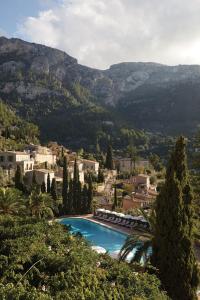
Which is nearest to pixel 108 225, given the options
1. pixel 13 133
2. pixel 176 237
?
pixel 176 237

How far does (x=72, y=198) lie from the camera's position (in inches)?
1746

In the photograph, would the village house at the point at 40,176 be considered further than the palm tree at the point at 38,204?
Yes

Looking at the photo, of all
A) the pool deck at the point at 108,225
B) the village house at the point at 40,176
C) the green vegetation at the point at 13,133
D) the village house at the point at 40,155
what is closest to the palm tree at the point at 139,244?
the pool deck at the point at 108,225

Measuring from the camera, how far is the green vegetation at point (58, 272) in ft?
30.6

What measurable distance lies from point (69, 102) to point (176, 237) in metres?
121

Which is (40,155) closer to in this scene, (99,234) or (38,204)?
(38,204)

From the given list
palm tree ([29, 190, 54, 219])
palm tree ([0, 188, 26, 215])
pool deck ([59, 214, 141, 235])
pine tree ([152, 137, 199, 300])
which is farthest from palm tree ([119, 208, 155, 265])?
palm tree ([29, 190, 54, 219])

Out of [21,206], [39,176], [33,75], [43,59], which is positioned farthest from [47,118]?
[21,206]

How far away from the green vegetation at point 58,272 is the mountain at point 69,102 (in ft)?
306

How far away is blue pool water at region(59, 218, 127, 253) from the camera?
3173 cm

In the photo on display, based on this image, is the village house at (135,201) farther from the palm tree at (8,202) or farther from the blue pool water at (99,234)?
the palm tree at (8,202)

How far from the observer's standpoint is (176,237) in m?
14.6

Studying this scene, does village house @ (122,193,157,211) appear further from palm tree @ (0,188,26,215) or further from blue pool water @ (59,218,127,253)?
palm tree @ (0,188,26,215)

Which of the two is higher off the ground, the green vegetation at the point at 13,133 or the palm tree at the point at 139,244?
the green vegetation at the point at 13,133
